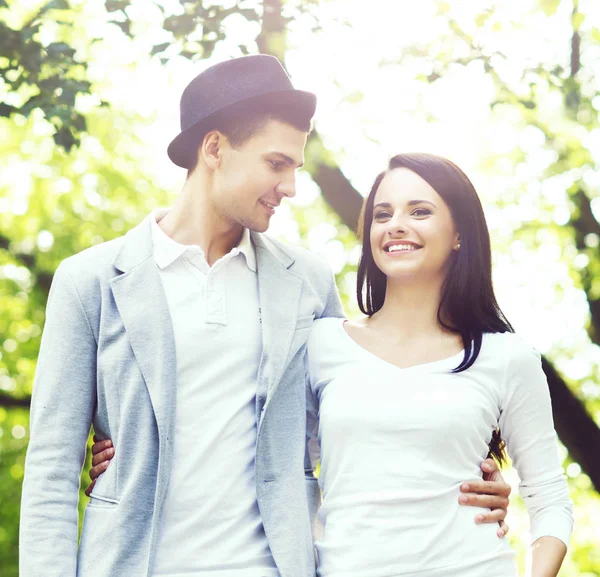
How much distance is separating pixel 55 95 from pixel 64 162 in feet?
17.3

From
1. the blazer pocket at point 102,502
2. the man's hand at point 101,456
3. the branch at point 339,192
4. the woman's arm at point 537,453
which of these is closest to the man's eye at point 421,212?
the woman's arm at point 537,453

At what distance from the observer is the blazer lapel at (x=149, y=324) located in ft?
9.56

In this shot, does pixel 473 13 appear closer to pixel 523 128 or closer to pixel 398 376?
pixel 523 128

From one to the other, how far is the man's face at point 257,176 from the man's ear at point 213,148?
2 centimetres

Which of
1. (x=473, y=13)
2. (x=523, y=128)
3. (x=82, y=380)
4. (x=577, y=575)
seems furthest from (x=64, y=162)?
(x=577, y=575)

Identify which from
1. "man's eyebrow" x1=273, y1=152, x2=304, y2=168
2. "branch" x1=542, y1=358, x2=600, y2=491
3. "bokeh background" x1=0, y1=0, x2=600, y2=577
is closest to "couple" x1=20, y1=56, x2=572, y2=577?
"man's eyebrow" x1=273, y1=152, x2=304, y2=168

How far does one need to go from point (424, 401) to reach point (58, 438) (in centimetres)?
115

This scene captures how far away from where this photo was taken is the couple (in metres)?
2.88

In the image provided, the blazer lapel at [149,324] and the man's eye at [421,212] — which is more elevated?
the man's eye at [421,212]

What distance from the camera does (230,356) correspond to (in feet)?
10.0

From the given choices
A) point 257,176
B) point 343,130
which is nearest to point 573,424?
point 343,130

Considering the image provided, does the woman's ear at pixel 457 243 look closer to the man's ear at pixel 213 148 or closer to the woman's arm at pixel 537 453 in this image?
the woman's arm at pixel 537 453

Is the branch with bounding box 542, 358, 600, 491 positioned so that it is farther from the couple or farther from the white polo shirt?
the white polo shirt

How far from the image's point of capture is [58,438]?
9.53 feet
